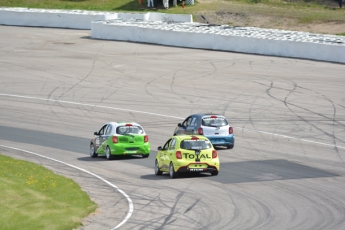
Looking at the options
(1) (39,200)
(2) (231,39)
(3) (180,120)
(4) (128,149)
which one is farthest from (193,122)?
(2) (231,39)

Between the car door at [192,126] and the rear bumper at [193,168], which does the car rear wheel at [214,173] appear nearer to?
the rear bumper at [193,168]

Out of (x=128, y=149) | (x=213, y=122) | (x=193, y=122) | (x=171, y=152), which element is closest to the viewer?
(x=171, y=152)

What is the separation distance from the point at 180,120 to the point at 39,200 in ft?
51.2

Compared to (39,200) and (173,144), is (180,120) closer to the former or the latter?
(173,144)

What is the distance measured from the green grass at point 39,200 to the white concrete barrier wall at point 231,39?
2732 centimetres

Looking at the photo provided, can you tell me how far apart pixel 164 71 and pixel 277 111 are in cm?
1264

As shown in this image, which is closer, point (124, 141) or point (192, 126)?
point (124, 141)

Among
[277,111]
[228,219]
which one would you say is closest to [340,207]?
[228,219]

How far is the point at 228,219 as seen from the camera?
52.1 ft

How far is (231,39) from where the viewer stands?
1975 inches

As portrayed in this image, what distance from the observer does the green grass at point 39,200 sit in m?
15.6

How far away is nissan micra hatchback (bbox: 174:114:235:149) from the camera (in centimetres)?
2664

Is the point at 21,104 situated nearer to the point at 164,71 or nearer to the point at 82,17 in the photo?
the point at 164,71

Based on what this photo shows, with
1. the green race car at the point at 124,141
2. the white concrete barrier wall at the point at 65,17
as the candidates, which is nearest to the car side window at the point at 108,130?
the green race car at the point at 124,141
